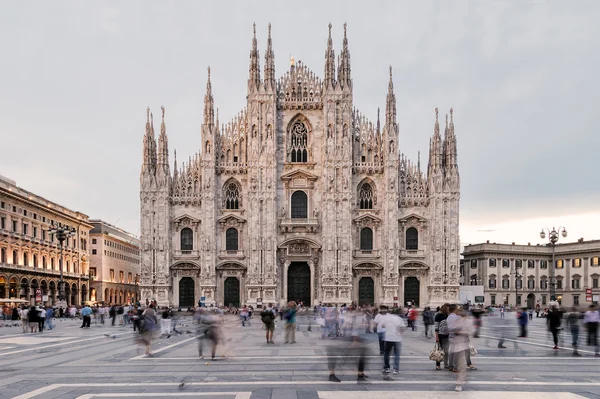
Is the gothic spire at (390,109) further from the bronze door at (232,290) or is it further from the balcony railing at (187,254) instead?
the balcony railing at (187,254)

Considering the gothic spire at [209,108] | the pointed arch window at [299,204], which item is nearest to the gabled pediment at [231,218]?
the pointed arch window at [299,204]

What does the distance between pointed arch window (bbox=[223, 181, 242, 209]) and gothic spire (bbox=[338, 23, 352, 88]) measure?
13757 millimetres

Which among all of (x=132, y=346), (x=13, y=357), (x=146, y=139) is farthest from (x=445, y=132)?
(x=13, y=357)

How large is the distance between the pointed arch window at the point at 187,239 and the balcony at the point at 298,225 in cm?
842

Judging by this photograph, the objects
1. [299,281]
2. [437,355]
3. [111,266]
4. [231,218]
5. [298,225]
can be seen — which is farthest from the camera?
[111,266]

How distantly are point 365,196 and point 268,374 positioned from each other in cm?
4384

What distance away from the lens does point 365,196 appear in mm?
57562

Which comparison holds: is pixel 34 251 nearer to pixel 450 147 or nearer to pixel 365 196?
pixel 365 196

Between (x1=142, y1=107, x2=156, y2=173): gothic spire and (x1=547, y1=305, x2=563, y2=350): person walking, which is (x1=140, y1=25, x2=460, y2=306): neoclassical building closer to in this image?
(x1=142, y1=107, x2=156, y2=173): gothic spire

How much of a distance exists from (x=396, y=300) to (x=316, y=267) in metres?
7.85

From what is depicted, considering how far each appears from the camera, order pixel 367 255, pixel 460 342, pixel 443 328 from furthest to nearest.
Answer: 1. pixel 367 255
2. pixel 443 328
3. pixel 460 342

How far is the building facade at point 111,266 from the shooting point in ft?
293

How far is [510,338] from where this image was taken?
1041 inches

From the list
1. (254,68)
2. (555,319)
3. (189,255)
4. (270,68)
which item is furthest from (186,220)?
(555,319)
